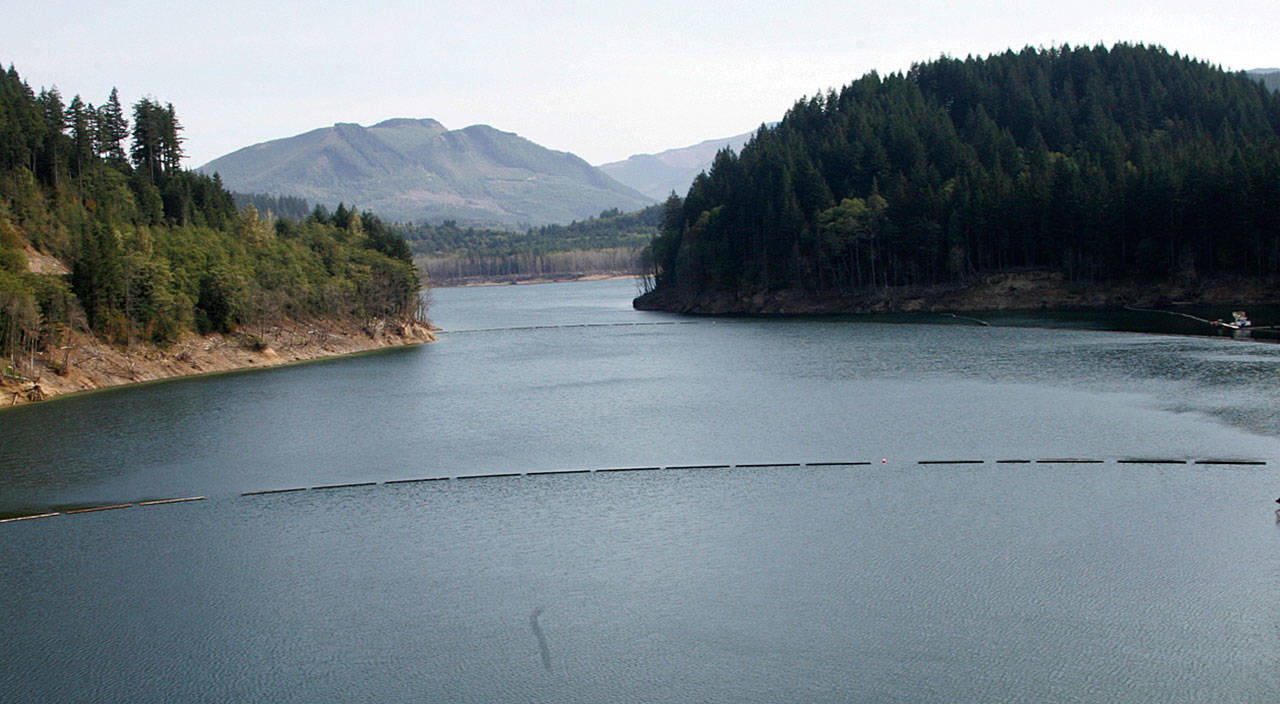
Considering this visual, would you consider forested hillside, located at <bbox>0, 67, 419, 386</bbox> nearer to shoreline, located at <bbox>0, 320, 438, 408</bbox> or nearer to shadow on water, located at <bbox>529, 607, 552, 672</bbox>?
shoreline, located at <bbox>0, 320, 438, 408</bbox>

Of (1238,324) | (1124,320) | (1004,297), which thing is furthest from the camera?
(1004,297)

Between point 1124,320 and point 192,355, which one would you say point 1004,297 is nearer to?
point 1124,320

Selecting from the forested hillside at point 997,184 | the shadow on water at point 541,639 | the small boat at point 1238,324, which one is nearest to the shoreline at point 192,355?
the shadow on water at point 541,639

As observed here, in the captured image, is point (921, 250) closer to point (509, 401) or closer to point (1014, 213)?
point (1014, 213)

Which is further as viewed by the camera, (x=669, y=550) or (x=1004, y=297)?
(x=1004, y=297)

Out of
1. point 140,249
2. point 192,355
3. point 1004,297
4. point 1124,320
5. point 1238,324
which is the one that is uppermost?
point 140,249

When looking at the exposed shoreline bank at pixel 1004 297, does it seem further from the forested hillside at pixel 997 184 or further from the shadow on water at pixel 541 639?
the shadow on water at pixel 541 639

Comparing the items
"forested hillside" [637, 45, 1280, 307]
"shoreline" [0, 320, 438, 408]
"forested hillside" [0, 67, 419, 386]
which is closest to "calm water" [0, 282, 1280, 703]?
"shoreline" [0, 320, 438, 408]

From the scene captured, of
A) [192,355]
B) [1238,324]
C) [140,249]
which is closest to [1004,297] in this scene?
[1238,324]
